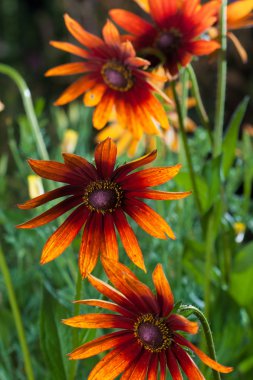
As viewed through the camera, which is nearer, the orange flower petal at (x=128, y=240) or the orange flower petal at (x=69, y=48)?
the orange flower petal at (x=128, y=240)

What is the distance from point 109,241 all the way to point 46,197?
0.15 feet

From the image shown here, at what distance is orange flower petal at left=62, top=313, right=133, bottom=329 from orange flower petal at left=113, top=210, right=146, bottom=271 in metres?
0.03

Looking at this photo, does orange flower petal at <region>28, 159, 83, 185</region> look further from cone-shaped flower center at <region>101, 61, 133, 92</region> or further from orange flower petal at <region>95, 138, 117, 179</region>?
cone-shaped flower center at <region>101, 61, 133, 92</region>

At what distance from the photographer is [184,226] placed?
919 mm

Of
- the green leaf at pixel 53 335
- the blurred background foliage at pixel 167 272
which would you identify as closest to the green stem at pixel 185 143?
the blurred background foliage at pixel 167 272

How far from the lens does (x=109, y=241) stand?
401 millimetres

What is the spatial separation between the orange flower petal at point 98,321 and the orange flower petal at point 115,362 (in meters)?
0.01

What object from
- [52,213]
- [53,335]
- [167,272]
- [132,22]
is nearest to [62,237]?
[52,213]

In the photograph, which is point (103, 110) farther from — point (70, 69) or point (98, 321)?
point (98, 321)

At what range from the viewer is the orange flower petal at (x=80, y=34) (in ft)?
1.66

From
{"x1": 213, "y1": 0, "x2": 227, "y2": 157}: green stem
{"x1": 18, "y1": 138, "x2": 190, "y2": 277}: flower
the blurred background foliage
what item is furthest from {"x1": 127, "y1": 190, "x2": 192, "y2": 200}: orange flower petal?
{"x1": 213, "y1": 0, "x2": 227, "y2": 157}: green stem

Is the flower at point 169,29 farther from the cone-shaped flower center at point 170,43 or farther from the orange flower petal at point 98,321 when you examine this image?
the orange flower petal at point 98,321

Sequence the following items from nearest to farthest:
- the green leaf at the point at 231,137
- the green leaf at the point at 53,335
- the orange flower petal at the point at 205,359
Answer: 1. the orange flower petal at the point at 205,359
2. the green leaf at the point at 53,335
3. the green leaf at the point at 231,137

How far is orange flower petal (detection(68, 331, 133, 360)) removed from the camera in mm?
357
